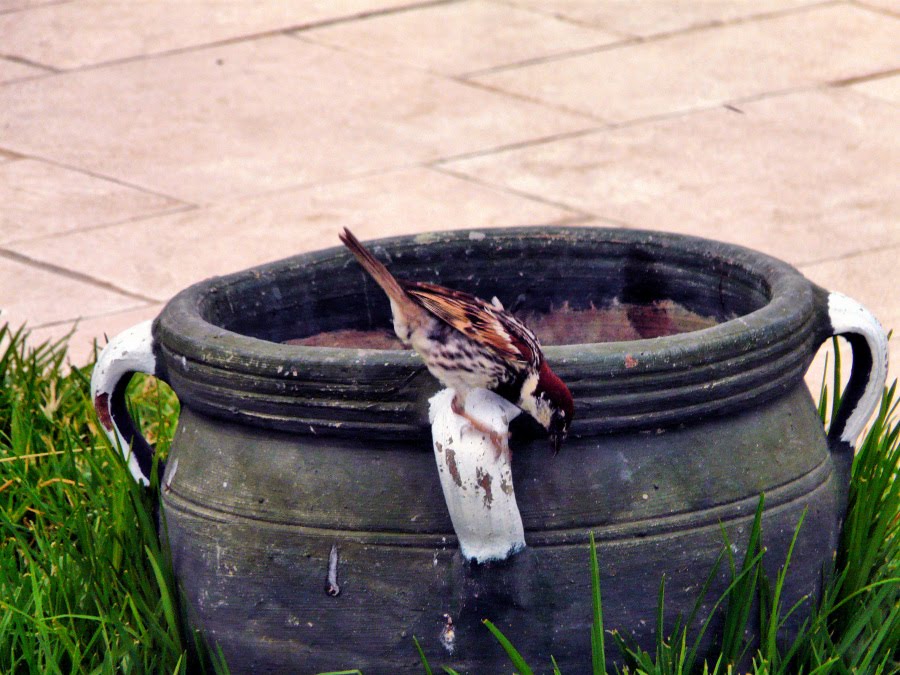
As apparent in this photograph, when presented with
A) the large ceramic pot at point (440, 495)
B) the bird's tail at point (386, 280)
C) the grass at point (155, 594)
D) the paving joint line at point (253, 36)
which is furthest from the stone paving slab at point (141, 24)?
the bird's tail at point (386, 280)

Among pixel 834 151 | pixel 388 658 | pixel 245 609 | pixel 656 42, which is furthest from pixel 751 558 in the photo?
pixel 656 42

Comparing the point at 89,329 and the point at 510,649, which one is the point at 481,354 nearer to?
the point at 510,649

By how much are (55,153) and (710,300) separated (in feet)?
12.5

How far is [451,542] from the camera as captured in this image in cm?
191

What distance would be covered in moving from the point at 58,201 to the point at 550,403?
370 centimetres

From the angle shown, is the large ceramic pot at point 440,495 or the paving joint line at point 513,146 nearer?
the large ceramic pot at point 440,495

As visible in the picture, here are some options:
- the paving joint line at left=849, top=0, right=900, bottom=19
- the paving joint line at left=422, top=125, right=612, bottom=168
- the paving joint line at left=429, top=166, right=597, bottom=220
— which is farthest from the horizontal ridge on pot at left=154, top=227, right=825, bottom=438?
the paving joint line at left=849, top=0, right=900, bottom=19

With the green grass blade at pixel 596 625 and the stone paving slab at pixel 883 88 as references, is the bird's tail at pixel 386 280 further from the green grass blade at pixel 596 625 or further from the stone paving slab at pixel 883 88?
the stone paving slab at pixel 883 88

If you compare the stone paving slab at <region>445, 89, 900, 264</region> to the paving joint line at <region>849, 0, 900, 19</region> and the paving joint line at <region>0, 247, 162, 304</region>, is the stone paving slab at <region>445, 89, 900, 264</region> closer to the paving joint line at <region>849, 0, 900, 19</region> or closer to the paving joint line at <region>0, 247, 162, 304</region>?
the paving joint line at <region>849, 0, 900, 19</region>

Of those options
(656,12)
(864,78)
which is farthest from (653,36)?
(864,78)

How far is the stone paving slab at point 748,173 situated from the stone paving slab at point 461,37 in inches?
40.8

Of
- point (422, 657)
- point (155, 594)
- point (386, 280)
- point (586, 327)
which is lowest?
point (155, 594)

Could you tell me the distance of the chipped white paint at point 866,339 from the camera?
2152 millimetres

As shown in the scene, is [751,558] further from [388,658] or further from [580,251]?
[580,251]
